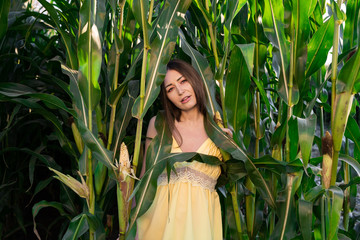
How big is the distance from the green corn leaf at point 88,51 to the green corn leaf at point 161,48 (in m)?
Answer: 0.14

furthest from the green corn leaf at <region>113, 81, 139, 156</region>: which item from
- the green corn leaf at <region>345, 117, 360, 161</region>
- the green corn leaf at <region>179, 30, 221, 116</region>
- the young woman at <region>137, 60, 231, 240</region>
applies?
the green corn leaf at <region>345, 117, 360, 161</region>

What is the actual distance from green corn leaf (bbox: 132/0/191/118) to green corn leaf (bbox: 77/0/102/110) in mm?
140

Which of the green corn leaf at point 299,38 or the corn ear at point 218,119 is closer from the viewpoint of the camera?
the green corn leaf at point 299,38

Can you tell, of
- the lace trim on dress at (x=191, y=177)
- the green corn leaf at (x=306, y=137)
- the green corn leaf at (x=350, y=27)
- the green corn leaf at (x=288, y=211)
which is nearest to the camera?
the green corn leaf at (x=306, y=137)

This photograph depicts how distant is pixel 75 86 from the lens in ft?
3.90

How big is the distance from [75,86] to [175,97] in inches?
13.4

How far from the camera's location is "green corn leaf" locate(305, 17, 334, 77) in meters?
1.19

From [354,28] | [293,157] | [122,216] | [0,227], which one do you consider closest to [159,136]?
[122,216]

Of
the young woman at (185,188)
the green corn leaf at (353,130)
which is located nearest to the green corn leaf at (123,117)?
the young woman at (185,188)

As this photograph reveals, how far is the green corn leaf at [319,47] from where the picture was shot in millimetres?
1189

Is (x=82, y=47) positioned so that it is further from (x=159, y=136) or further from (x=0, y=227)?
(x=0, y=227)

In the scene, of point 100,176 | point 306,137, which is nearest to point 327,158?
point 306,137

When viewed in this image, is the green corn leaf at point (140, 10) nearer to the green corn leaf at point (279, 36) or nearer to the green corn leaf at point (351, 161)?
the green corn leaf at point (279, 36)

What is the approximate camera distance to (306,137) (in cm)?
103
